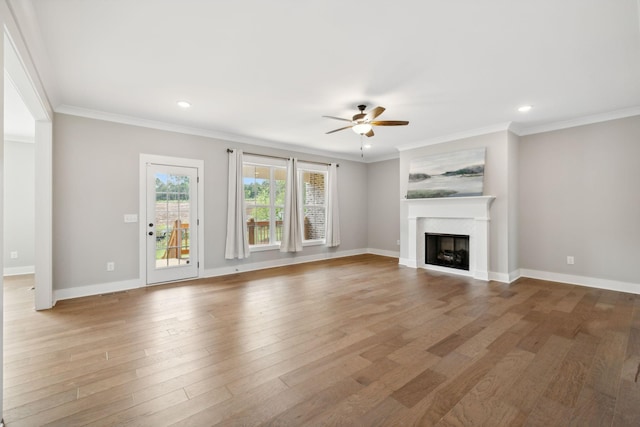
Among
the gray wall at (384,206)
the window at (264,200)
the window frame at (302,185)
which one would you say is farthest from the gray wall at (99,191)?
the gray wall at (384,206)

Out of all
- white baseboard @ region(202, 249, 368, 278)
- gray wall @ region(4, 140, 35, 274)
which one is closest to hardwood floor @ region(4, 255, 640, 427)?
white baseboard @ region(202, 249, 368, 278)

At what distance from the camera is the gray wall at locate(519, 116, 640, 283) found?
4161 mm

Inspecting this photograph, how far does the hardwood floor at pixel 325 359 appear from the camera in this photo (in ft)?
5.67

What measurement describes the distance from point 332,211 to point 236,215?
8.17ft

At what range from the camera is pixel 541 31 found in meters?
2.34

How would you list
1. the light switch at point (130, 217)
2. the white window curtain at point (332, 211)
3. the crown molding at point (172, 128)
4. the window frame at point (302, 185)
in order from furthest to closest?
the white window curtain at point (332, 211)
the window frame at point (302, 185)
the light switch at point (130, 217)
the crown molding at point (172, 128)

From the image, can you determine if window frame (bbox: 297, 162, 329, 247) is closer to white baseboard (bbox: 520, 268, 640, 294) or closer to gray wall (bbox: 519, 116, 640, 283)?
gray wall (bbox: 519, 116, 640, 283)

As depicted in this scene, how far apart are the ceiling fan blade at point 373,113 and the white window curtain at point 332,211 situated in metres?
3.32

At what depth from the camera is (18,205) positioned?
5.56 meters

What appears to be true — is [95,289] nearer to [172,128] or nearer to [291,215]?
[172,128]

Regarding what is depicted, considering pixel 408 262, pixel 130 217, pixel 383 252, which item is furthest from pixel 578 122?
pixel 130 217

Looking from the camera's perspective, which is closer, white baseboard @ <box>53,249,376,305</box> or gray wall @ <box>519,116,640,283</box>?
white baseboard @ <box>53,249,376,305</box>

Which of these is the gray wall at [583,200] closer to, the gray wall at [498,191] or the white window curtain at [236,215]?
the gray wall at [498,191]

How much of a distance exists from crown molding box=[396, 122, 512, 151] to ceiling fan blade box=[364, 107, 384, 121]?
249 centimetres
